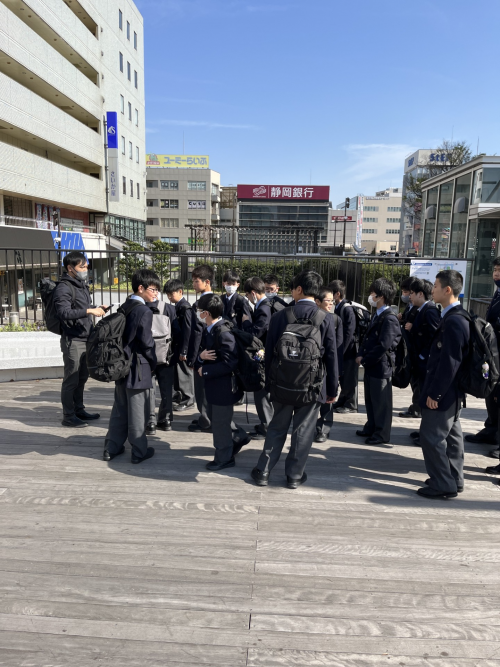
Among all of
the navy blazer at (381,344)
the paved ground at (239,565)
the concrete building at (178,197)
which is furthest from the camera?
the concrete building at (178,197)

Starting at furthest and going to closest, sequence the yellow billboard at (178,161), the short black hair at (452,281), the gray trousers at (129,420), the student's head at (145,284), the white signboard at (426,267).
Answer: the yellow billboard at (178,161)
the white signboard at (426,267)
the student's head at (145,284)
the gray trousers at (129,420)
the short black hair at (452,281)

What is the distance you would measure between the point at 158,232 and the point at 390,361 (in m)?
70.1

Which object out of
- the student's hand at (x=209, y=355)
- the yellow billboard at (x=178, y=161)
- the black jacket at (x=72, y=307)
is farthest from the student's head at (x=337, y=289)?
the yellow billboard at (x=178, y=161)

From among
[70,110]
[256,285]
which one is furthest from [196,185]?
[256,285]

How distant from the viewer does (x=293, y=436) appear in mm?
3840

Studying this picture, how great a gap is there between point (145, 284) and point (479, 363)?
2.98m

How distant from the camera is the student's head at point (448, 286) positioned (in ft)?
11.9

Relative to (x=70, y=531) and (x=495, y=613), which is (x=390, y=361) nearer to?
(x=495, y=613)

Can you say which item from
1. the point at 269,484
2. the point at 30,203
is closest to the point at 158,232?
the point at 30,203

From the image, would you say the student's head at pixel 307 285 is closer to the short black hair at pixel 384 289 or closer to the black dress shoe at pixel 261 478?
the short black hair at pixel 384 289

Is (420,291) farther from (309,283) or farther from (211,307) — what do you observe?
(211,307)

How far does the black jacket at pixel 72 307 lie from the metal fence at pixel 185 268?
2.25m

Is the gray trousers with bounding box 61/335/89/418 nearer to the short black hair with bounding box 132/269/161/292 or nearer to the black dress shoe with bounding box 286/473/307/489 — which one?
the short black hair with bounding box 132/269/161/292

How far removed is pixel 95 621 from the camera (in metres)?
2.40
